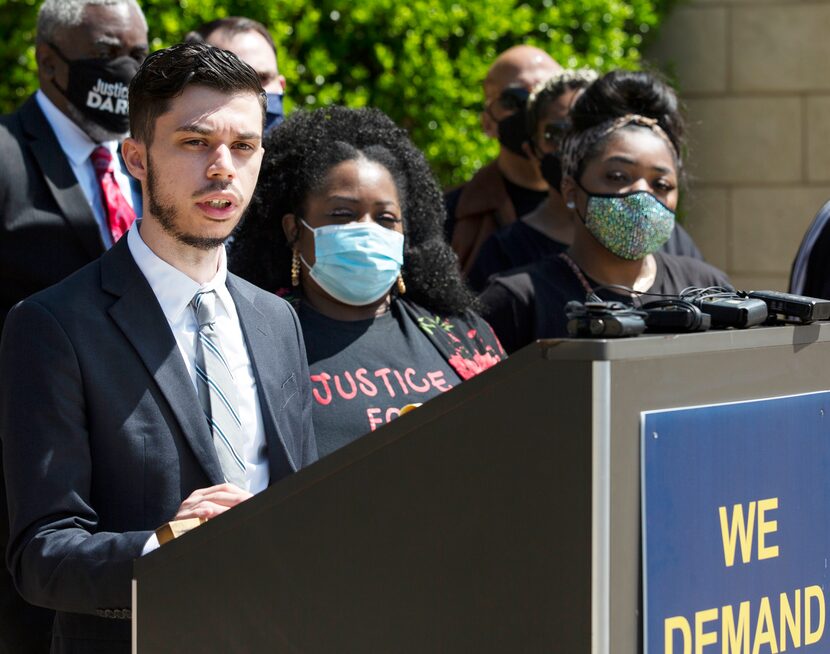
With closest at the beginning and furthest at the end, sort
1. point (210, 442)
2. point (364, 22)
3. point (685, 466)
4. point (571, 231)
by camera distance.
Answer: point (685, 466)
point (210, 442)
point (571, 231)
point (364, 22)

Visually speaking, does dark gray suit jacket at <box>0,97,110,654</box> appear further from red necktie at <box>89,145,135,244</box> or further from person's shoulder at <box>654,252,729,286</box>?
person's shoulder at <box>654,252,729,286</box>

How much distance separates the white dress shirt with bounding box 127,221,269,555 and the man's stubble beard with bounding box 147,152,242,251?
62 millimetres

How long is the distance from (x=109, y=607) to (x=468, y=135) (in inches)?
230

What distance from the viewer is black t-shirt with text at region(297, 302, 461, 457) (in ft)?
11.0

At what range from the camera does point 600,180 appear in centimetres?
426

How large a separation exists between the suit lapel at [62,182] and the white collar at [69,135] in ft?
0.10

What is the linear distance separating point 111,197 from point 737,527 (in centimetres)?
278

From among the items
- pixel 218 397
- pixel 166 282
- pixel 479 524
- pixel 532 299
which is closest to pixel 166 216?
pixel 166 282

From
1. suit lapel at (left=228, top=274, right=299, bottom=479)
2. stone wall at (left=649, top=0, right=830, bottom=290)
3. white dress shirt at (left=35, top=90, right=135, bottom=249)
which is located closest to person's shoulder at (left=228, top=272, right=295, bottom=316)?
suit lapel at (left=228, top=274, right=299, bottom=479)

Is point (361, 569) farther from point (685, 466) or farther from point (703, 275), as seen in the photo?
point (703, 275)

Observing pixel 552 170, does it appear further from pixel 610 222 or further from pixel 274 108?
pixel 274 108

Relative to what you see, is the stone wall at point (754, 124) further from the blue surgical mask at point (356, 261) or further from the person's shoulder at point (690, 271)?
the blue surgical mask at point (356, 261)

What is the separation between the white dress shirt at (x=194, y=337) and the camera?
2469mm

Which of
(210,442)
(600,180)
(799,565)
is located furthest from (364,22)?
(799,565)
